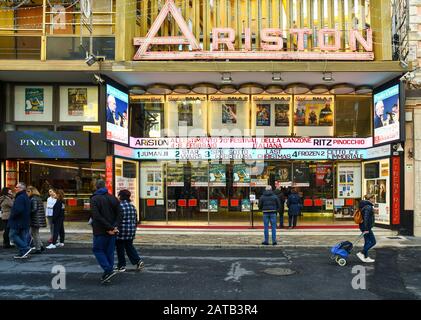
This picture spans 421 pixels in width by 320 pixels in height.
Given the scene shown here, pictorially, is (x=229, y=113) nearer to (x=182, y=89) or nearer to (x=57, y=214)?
(x=182, y=89)

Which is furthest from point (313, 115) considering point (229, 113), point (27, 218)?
point (27, 218)

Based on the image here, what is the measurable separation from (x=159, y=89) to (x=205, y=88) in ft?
6.02

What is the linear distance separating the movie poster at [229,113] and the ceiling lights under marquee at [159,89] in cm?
238

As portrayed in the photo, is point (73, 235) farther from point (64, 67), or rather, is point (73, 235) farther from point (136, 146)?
point (64, 67)

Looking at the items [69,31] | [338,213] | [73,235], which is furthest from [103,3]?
[338,213]

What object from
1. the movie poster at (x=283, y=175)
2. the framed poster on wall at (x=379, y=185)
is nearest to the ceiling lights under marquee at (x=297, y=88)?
the movie poster at (x=283, y=175)

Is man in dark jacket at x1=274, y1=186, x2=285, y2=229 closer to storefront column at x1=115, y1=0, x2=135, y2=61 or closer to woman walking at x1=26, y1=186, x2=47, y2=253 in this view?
storefront column at x1=115, y1=0, x2=135, y2=61

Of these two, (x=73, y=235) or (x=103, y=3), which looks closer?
(x=73, y=235)

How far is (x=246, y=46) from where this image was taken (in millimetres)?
16047

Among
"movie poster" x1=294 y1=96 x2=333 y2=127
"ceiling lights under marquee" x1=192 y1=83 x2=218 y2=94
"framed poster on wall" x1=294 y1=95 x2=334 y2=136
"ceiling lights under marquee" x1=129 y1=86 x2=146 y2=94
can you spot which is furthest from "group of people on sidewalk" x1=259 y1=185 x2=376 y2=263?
"ceiling lights under marquee" x1=129 y1=86 x2=146 y2=94

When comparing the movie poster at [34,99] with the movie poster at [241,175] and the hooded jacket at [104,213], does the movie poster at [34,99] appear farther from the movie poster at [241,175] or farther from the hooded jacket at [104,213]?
the hooded jacket at [104,213]

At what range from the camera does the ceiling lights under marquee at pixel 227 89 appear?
17.6 metres
